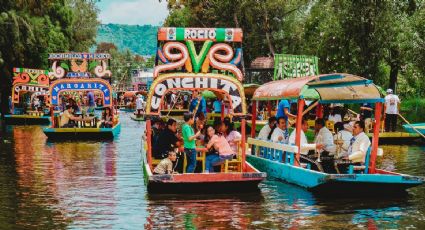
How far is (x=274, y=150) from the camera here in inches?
678

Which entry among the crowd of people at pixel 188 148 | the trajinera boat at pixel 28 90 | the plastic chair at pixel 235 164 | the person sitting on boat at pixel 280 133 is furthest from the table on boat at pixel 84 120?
the plastic chair at pixel 235 164

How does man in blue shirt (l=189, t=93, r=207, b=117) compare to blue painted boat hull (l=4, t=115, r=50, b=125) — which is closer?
man in blue shirt (l=189, t=93, r=207, b=117)

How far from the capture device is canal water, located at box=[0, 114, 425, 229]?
11773mm

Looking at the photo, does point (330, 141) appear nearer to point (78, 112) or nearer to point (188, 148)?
point (188, 148)

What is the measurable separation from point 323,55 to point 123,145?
563 inches

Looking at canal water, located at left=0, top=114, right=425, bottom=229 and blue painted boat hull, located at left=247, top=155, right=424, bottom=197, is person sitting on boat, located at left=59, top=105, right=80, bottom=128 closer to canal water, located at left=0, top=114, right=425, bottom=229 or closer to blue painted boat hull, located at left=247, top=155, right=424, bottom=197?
canal water, located at left=0, top=114, right=425, bottom=229

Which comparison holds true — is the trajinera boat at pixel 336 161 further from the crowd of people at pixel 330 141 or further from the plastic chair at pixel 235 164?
the plastic chair at pixel 235 164

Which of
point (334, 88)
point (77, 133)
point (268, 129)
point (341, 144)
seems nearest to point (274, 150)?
point (268, 129)

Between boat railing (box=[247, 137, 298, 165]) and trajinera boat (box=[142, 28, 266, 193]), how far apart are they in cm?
94

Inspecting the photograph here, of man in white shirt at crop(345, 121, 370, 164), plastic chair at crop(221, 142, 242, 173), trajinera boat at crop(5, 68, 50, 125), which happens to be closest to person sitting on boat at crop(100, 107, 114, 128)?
trajinera boat at crop(5, 68, 50, 125)

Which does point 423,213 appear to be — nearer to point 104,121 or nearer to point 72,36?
point 104,121

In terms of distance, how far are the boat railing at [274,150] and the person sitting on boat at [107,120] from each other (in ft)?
38.3

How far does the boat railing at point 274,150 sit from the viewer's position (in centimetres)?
1571

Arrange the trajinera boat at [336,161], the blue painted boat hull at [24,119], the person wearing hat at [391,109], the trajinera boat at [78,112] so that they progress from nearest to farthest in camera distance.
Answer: the trajinera boat at [336,161] < the person wearing hat at [391,109] < the trajinera boat at [78,112] < the blue painted boat hull at [24,119]
